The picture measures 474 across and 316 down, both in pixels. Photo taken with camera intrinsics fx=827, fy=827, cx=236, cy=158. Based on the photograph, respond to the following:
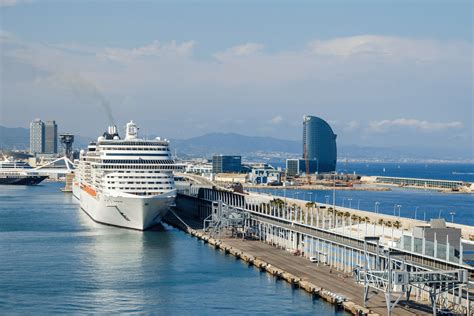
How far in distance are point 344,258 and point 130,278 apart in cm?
1116

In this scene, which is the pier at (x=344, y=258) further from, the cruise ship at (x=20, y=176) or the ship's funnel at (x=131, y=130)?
the cruise ship at (x=20, y=176)

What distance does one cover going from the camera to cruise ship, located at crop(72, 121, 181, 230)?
6097 cm

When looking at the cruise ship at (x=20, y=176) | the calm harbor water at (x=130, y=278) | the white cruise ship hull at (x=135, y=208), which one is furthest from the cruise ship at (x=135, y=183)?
the cruise ship at (x=20, y=176)

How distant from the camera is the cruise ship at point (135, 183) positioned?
61.0 m

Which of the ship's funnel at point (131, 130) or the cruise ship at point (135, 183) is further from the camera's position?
the ship's funnel at point (131, 130)

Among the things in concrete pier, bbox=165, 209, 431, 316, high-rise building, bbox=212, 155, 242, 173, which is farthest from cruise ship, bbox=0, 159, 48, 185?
concrete pier, bbox=165, 209, 431, 316

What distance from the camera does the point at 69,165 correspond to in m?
165

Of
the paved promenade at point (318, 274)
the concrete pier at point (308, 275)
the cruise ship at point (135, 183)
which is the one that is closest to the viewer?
the paved promenade at point (318, 274)

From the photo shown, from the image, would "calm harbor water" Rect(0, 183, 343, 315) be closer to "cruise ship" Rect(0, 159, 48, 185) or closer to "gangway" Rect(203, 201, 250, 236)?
"gangway" Rect(203, 201, 250, 236)

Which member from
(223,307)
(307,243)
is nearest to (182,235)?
(307,243)

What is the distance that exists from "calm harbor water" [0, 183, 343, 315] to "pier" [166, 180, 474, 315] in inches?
52.1

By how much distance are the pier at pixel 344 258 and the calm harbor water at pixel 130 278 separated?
1.32 m

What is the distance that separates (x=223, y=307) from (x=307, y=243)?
44.8 feet

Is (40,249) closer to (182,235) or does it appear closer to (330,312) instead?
(182,235)
